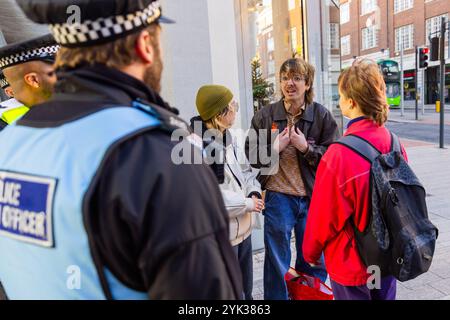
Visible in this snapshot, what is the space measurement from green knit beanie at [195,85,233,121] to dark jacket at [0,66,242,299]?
5.42ft

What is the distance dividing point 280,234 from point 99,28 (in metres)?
2.40

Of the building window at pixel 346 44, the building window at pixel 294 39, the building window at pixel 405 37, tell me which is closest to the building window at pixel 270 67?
the building window at pixel 294 39

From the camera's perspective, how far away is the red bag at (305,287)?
283cm

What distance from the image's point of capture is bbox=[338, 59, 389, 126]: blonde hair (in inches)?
81.2

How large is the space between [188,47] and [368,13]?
39.6 m

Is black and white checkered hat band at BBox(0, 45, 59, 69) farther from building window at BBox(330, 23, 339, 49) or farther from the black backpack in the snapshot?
building window at BBox(330, 23, 339, 49)

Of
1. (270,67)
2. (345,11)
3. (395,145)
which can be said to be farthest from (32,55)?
(345,11)

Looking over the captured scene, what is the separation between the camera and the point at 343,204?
1997 mm

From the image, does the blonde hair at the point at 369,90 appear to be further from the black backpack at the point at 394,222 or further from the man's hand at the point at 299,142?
the man's hand at the point at 299,142

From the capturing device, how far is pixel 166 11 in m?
3.55

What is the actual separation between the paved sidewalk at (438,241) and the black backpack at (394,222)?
155 cm

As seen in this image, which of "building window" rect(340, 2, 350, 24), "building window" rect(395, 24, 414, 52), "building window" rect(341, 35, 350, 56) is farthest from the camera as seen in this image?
"building window" rect(341, 35, 350, 56)

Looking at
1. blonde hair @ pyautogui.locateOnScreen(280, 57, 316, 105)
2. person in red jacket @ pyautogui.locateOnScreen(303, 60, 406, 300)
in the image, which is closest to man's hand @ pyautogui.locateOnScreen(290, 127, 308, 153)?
blonde hair @ pyautogui.locateOnScreen(280, 57, 316, 105)
